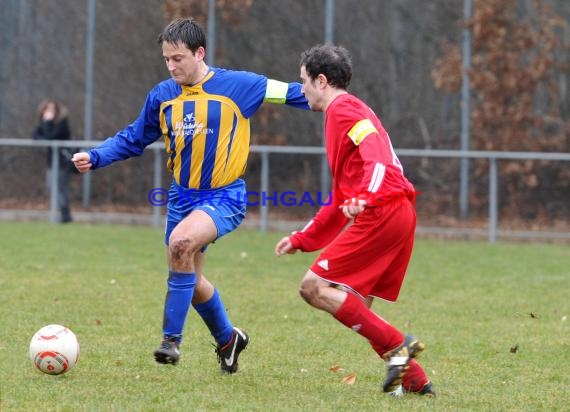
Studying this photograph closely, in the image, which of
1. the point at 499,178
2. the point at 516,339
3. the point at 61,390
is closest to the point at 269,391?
the point at 61,390

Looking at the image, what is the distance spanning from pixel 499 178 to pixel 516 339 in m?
7.39

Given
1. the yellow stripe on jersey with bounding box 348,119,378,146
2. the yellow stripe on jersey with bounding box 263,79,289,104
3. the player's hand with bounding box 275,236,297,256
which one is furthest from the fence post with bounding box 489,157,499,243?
the yellow stripe on jersey with bounding box 348,119,378,146

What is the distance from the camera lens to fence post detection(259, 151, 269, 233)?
1482cm

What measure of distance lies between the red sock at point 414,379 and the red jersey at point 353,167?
2.43 feet

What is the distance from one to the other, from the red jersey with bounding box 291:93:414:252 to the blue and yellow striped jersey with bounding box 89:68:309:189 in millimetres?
769

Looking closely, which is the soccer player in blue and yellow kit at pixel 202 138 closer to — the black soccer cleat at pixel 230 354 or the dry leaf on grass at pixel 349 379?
the black soccer cleat at pixel 230 354

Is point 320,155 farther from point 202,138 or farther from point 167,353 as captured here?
point 167,353

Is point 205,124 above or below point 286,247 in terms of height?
above

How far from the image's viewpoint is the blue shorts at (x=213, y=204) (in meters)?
5.81

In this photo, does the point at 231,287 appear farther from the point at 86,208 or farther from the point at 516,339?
the point at 86,208

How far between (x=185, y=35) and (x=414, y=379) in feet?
7.06

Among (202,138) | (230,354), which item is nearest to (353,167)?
(202,138)

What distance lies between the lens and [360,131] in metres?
5.09

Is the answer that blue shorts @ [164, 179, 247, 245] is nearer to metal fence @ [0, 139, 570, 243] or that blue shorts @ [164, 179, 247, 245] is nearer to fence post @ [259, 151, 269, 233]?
metal fence @ [0, 139, 570, 243]
